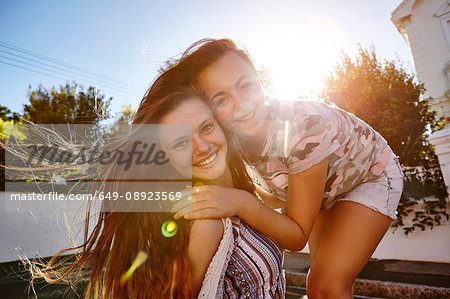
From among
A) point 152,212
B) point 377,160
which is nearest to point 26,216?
point 152,212

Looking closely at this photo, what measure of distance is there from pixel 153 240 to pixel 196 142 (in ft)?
2.16

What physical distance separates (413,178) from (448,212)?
3.27ft

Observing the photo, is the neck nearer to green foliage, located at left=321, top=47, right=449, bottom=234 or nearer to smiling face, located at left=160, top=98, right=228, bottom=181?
smiling face, located at left=160, top=98, right=228, bottom=181

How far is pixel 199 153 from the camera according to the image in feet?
6.32

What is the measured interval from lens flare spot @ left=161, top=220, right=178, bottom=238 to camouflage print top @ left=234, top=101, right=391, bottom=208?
0.84 m

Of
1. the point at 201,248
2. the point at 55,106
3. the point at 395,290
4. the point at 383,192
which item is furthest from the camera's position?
the point at 55,106

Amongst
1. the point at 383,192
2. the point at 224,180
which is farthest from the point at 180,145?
the point at 383,192

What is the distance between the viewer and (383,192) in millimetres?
2346

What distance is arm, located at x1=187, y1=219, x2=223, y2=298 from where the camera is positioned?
4.97ft

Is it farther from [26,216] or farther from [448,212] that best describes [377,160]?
[26,216]

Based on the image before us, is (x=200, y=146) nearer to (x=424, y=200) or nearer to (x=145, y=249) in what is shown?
(x=145, y=249)

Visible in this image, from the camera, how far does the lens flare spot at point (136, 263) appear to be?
65.8 inches

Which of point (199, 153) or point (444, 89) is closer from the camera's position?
point (199, 153)

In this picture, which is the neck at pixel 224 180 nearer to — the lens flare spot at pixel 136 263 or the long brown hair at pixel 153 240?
the long brown hair at pixel 153 240
